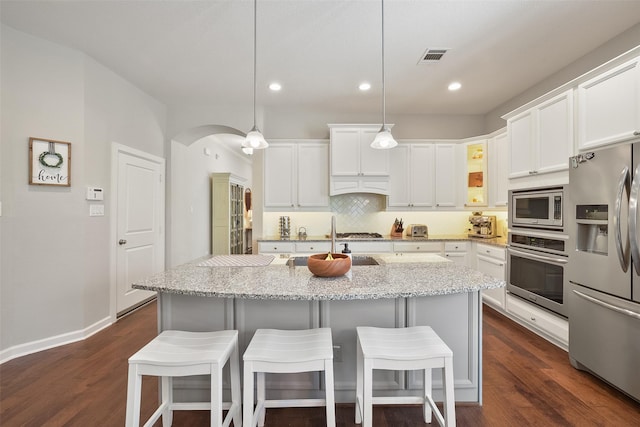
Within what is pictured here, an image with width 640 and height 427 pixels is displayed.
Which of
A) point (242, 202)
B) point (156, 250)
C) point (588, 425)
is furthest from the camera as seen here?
point (242, 202)

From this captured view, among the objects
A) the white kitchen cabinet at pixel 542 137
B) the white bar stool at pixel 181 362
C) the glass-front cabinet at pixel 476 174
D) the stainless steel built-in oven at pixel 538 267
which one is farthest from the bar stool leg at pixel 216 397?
the glass-front cabinet at pixel 476 174

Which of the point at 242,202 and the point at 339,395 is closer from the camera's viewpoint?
the point at 339,395

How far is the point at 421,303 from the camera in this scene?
190 centimetres

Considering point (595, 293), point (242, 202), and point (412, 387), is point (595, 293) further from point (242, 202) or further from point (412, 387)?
point (242, 202)

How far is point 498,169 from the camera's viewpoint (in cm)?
406

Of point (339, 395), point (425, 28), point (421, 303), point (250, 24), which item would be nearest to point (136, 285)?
point (339, 395)

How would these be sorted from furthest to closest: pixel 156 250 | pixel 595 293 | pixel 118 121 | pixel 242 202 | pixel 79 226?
pixel 242 202 < pixel 156 250 < pixel 118 121 < pixel 79 226 < pixel 595 293

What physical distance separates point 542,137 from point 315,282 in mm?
2635

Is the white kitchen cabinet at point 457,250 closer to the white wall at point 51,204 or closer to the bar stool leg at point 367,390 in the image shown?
the bar stool leg at point 367,390

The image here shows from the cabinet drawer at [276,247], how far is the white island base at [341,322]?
229 centimetres

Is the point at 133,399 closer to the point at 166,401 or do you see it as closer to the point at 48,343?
the point at 166,401

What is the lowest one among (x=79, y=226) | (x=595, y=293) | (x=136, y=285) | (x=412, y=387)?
(x=412, y=387)

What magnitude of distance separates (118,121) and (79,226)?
1.29 meters

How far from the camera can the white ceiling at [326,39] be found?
7.72ft
